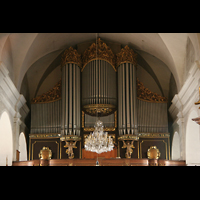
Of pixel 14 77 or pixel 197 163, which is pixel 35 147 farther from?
pixel 197 163

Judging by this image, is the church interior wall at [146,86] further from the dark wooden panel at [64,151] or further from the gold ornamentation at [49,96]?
the gold ornamentation at [49,96]

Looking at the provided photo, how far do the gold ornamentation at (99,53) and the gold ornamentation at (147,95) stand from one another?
1251 millimetres

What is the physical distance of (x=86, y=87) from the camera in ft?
49.1

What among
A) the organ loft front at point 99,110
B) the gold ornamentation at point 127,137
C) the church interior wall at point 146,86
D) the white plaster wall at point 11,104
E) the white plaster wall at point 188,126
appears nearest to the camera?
the white plaster wall at point 11,104

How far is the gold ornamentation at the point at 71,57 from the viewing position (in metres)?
15.2

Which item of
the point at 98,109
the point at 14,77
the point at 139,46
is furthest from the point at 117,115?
the point at 14,77

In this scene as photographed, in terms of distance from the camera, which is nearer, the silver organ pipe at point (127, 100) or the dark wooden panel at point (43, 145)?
the silver organ pipe at point (127, 100)

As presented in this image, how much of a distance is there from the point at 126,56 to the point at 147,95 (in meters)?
1.70

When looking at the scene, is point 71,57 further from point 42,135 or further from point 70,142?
point 70,142

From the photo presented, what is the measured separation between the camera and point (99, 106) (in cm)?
1455

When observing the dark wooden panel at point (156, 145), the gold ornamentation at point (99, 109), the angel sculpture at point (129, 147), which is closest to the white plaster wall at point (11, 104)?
the gold ornamentation at point (99, 109)

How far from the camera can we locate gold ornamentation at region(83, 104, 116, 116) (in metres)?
14.6

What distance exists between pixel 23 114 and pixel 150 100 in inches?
191
